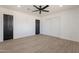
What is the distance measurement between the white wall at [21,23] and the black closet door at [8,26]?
30 centimetres

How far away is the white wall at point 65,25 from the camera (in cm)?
535

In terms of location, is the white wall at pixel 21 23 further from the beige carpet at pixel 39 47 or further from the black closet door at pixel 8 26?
the beige carpet at pixel 39 47

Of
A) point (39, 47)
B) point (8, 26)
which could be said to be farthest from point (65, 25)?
point (8, 26)

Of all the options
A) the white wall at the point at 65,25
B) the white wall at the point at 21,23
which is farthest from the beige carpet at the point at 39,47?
the white wall at the point at 21,23

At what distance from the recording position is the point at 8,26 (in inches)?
230

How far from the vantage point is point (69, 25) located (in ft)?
19.1

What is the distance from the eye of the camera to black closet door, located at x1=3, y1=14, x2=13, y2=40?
5626mm

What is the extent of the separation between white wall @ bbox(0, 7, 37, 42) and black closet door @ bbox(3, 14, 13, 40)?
0.98ft

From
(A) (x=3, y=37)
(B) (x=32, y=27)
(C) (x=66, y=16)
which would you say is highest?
(C) (x=66, y=16)

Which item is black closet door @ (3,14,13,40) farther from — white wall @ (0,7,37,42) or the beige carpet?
the beige carpet

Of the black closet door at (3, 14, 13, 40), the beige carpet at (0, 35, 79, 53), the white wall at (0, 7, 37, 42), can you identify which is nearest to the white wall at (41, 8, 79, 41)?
the beige carpet at (0, 35, 79, 53)
